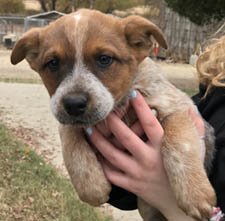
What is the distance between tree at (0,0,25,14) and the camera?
5197 centimetres

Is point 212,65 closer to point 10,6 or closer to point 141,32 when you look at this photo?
point 141,32

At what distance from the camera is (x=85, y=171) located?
2727mm

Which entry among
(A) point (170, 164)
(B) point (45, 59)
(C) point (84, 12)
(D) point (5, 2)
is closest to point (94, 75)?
(B) point (45, 59)

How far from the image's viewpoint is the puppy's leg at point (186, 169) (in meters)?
2.41

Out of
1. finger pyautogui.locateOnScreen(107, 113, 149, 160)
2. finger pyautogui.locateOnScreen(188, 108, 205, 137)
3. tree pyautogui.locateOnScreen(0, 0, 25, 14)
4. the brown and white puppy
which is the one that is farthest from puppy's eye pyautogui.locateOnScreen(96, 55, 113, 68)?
tree pyautogui.locateOnScreen(0, 0, 25, 14)

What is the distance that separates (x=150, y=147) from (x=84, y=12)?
1.22 meters

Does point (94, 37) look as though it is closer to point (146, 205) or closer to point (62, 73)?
point (62, 73)

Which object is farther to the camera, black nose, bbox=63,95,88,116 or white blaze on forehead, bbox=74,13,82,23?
white blaze on forehead, bbox=74,13,82,23

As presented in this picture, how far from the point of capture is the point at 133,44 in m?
2.84

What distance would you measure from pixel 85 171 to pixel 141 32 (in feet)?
4.04

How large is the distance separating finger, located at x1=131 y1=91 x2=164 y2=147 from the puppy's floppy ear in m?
0.48

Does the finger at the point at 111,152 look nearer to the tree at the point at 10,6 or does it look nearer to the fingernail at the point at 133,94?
the fingernail at the point at 133,94

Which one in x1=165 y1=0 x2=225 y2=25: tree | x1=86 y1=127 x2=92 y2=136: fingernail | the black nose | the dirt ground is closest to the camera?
the black nose

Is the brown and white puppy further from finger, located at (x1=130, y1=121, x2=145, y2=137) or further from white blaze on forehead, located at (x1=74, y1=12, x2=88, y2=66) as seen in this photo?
finger, located at (x1=130, y1=121, x2=145, y2=137)
